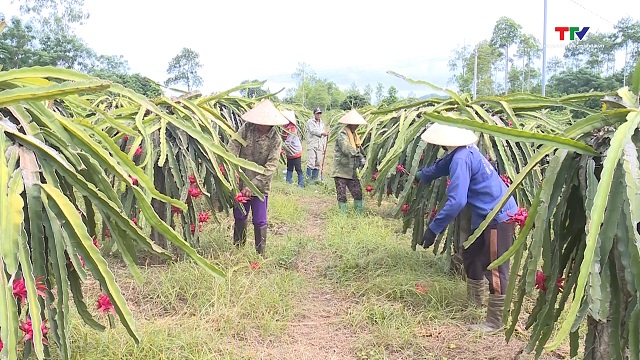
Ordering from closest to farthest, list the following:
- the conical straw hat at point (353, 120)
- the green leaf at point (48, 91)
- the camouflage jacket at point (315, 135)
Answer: the green leaf at point (48, 91) < the conical straw hat at point (353, 120) < the camouflage jacket at point (315, 135)

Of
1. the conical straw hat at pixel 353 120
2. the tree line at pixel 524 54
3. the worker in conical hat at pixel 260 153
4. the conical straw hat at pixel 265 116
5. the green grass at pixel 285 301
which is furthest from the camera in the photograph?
the tree line at pixel 524 54

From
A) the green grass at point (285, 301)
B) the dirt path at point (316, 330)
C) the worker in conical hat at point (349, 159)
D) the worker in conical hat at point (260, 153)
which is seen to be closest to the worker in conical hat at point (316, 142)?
the worker in conical hat at point (349, 159)

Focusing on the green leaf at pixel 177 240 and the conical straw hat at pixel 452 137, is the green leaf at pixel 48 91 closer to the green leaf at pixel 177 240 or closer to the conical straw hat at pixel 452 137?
the green leaf at pixel 177 240

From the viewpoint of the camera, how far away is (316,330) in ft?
12.1

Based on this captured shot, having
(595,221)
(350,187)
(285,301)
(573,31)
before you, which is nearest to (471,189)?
(285,301)

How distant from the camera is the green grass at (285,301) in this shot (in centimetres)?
318

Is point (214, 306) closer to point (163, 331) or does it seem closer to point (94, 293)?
point (163, 331)

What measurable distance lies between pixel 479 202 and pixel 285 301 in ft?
5.28

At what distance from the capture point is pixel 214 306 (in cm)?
373

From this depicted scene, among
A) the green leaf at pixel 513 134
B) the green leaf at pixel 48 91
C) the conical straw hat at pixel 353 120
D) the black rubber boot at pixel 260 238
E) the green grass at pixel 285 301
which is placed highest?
the conical straw hat at pixel 353 120

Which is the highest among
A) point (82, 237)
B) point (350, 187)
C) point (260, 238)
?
point (82, 237)

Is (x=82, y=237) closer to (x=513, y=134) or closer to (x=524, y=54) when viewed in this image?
(x=513, y=134)

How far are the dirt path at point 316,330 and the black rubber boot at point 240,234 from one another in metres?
0.62

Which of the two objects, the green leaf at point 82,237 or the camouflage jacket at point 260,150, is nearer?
the green leaf at point 82,237
